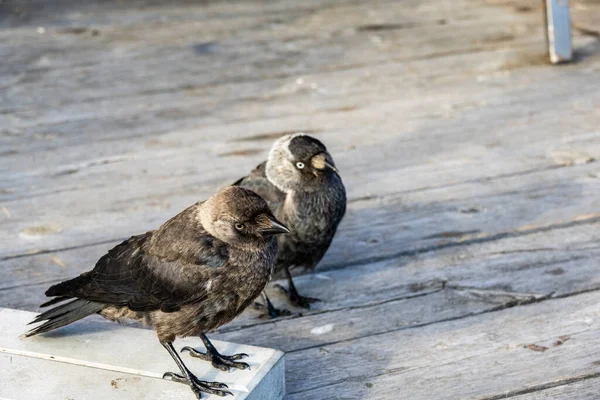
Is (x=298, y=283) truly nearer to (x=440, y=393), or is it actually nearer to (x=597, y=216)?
(x=440, y=393)

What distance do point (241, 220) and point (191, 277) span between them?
213mm

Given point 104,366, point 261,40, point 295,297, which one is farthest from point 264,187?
point 261,40

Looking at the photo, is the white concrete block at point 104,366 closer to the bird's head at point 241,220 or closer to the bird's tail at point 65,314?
the bird's tail at point 65,314

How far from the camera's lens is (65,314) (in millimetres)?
2846

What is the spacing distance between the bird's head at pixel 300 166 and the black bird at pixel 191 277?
A: 0.71m

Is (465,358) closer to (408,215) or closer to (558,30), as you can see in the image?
(408,215)

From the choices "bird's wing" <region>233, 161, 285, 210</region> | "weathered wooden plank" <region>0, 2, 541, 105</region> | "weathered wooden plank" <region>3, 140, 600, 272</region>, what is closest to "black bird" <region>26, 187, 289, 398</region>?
"bird's wing" <region>233, 161, 285, 210</region>

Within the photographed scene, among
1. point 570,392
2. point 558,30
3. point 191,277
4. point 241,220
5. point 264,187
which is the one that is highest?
point 241,220

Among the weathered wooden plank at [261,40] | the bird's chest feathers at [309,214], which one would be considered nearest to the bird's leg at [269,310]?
the bird's chest feathers at [309,214]

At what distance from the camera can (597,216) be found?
3889 mm

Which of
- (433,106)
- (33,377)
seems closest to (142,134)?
(433,106)

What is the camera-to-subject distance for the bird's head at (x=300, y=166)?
355cm

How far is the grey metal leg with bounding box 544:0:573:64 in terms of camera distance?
5289 millimetres

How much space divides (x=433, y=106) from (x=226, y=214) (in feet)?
8.22
